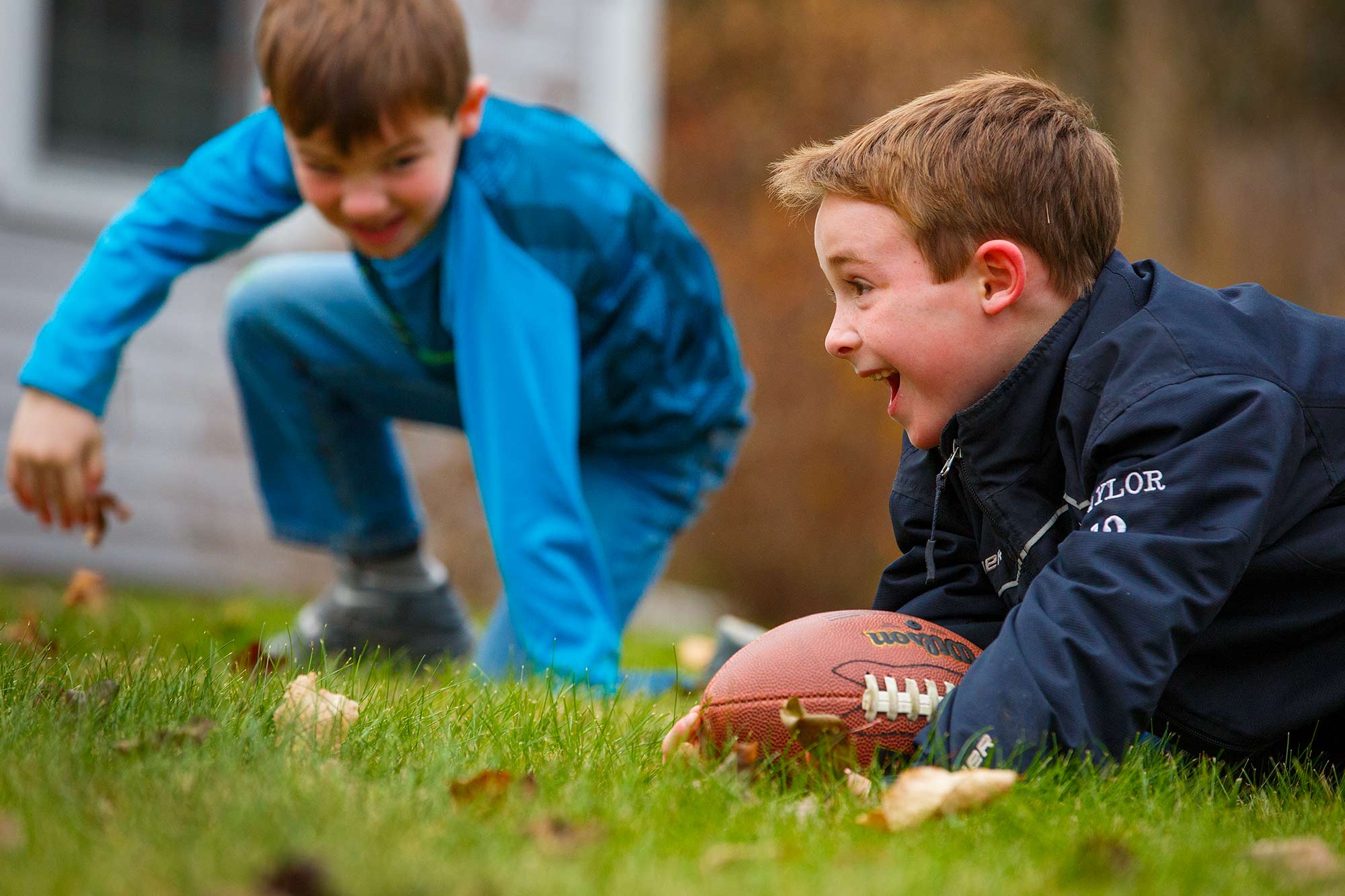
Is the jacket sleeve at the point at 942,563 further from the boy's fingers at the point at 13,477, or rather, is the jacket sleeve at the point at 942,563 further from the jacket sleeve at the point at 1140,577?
the boy's fingers at the point at 13,477

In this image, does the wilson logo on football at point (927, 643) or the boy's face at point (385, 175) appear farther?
the boy's face at point (385, 175)

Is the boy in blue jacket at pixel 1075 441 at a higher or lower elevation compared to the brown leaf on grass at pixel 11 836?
higher

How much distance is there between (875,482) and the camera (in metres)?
9.42

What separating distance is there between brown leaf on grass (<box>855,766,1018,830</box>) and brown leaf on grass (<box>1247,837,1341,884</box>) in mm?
344

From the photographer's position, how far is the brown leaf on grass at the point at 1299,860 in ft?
5.84

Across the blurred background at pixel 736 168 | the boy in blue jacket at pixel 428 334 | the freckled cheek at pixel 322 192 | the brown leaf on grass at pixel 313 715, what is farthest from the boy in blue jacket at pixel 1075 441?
the blurred background at pixel 736 168

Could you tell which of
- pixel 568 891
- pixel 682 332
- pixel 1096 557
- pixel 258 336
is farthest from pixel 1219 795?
pixel 258 336

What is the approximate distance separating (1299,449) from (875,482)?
284 inches

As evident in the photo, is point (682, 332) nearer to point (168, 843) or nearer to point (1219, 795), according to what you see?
point (1219, 795)

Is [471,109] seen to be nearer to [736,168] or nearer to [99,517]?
[99,517]

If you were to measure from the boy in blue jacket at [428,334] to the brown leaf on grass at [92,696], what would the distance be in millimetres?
875

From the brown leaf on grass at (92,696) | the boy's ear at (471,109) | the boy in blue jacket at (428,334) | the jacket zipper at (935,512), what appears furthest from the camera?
the boy's ear at (471,109)

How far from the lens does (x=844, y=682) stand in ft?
7.83

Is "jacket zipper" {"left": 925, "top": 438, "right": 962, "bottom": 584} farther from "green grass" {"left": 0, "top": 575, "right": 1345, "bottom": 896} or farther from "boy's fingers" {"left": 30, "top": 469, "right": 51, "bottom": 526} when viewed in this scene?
"boy's fingers" {"left": 30, "top": 469, "right": 51, "bottom": 526}
